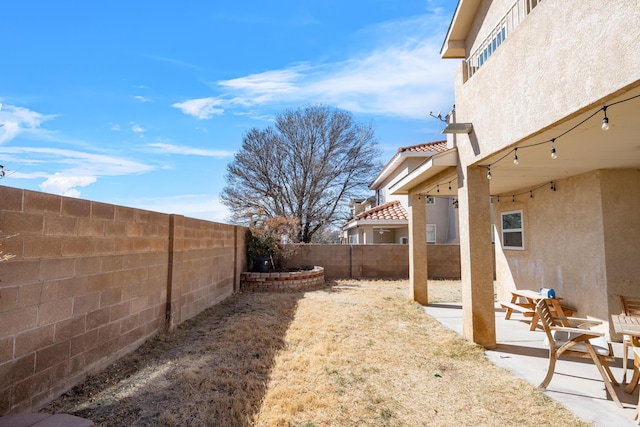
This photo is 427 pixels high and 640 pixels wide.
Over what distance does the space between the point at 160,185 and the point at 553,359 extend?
57.6 ft

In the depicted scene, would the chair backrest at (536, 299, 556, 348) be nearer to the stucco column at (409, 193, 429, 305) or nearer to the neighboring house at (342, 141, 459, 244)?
the stucco column at (409, 193, 429, 305)

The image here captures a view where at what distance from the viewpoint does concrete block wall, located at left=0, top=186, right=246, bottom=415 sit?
287 centimetres

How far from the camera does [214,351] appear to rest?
5.21 metres

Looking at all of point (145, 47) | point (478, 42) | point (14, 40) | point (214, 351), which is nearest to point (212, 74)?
point (145, 47)

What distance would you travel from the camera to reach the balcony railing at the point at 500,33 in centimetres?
439

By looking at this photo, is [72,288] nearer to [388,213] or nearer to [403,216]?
[403,216]

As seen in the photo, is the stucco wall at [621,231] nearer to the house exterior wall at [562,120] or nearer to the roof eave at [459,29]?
the house exterior wall at [562,120]

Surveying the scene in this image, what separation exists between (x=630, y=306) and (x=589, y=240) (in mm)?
1386

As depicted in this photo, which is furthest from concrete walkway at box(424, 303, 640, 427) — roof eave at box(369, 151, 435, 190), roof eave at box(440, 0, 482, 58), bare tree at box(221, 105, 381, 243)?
bare tree at box(221, 105, 381, 243)

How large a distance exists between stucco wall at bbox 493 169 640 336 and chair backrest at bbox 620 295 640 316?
0.63 metres

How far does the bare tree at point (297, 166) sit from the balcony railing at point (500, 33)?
17.2 m

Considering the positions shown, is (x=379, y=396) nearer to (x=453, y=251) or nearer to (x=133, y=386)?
(x=133, y=386)

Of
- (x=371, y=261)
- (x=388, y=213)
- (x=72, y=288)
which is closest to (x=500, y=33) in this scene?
(x=72, y=288)

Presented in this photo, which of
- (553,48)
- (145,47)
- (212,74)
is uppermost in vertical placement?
(212,74)
